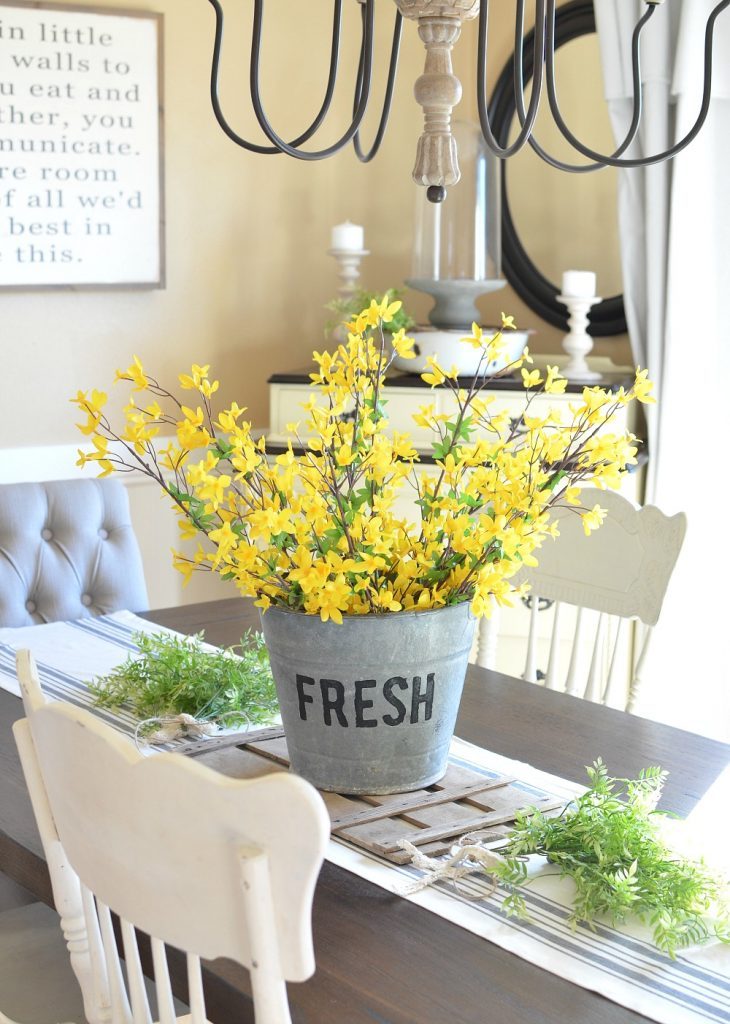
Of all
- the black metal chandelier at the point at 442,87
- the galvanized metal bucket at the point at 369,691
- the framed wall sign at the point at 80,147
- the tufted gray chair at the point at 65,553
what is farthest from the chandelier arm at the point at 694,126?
the framed wall sign at the point at 80,147

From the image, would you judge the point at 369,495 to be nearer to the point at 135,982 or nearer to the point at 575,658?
the point at 135,982

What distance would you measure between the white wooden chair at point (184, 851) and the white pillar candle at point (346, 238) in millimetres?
2291

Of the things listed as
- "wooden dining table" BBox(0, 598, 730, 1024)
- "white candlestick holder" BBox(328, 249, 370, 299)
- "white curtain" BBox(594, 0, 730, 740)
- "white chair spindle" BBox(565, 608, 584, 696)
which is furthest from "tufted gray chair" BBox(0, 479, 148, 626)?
"white curtain" BBox(594, 0, 730, 740)

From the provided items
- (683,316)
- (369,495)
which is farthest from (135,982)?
(683,316)

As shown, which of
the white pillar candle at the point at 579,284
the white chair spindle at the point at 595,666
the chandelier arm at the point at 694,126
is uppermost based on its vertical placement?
the chandelier arm at the point at 694,126

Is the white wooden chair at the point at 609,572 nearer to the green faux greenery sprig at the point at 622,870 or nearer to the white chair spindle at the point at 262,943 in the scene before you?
the green faux greenery sprig at the point at 622,870

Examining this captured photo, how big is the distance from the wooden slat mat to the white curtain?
144 centimetres

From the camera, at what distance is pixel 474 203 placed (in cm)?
304

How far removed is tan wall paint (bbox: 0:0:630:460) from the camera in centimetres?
304

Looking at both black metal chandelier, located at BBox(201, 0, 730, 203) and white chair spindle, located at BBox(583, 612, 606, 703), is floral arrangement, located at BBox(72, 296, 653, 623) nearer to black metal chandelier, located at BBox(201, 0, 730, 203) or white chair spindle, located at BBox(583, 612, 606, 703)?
black metal chandelier, located at BBox(201, 0, 730, 203)

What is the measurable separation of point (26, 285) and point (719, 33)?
1646 mm

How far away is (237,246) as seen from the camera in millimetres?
3281

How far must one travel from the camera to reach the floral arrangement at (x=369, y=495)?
1.25m

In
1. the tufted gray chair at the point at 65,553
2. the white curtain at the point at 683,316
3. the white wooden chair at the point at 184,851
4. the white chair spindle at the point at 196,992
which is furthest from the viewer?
the white curtain at the point at 683,316
